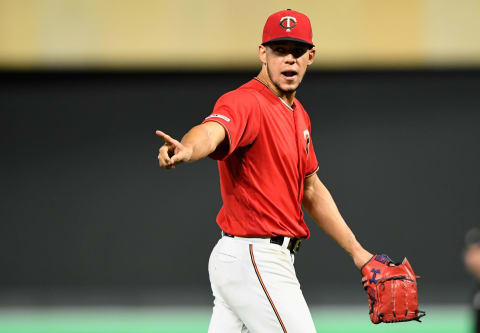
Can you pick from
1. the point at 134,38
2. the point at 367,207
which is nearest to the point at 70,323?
the point at 134,38

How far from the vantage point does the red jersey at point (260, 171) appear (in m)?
3.05

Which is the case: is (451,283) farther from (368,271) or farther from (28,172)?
(368,271)

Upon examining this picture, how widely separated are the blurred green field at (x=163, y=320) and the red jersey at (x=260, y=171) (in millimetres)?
4740

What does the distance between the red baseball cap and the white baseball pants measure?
91cm

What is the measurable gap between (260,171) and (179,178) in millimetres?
7171

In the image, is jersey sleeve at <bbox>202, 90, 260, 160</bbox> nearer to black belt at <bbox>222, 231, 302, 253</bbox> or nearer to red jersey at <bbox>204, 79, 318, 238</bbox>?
red jersey at <bbox>204, 79, 318, 238</bbox>

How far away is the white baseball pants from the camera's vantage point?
2.99 metres

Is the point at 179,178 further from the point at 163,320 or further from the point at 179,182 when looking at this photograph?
the point at 163,320

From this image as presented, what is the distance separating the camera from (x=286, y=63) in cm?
322

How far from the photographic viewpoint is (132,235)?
1021cm

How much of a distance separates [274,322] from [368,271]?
1.98 feet

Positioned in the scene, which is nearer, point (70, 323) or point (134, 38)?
point (70, 323)

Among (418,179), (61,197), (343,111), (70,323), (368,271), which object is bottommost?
(70,323)

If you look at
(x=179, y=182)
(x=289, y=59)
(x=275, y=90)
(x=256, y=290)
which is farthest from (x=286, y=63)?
(x=179, y=182)
